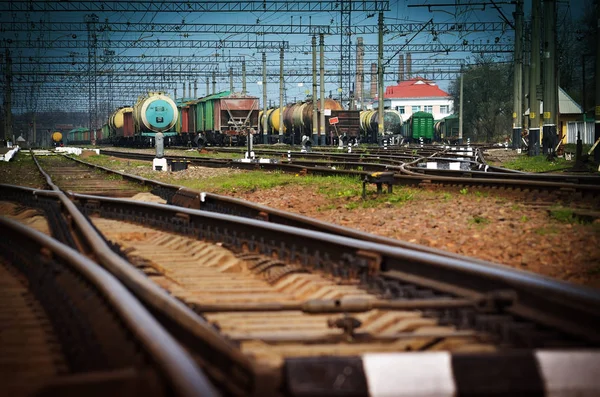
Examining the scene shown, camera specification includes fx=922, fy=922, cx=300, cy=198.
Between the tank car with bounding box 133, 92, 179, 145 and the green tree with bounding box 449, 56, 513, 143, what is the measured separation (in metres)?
41.4

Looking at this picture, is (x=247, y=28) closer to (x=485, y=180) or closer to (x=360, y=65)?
(x=485, y=180)

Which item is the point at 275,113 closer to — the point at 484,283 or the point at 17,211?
the point at 17,211

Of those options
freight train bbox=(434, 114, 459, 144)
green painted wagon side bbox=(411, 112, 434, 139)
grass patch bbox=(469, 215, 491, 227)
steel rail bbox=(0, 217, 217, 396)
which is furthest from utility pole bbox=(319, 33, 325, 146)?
steel rail bbox=(0, 217, 217, 396)

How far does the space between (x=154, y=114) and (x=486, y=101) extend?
47.0m

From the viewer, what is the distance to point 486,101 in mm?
91562

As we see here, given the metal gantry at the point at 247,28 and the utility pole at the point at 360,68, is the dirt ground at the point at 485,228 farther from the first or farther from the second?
the utility pole at the point at 360,68

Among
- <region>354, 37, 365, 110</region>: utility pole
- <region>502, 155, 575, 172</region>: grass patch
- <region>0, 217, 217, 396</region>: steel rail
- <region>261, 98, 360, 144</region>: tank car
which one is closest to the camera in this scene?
<region>0, 217, 217, 396</region>: steel rail

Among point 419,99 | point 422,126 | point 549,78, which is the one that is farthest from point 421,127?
point 419,99

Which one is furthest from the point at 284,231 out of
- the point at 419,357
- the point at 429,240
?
the point at 419,357

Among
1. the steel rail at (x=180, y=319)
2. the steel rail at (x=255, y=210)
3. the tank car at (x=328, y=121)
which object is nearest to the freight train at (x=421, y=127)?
the tank car at (x=328, y=121)

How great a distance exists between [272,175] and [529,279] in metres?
15.2

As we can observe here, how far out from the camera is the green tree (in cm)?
Answer: 8925

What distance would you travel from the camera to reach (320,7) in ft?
149

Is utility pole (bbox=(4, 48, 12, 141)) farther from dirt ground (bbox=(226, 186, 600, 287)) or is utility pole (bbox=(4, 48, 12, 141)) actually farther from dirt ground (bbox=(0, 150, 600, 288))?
dirt ground (bbox=(226, 186, 600, 287))
